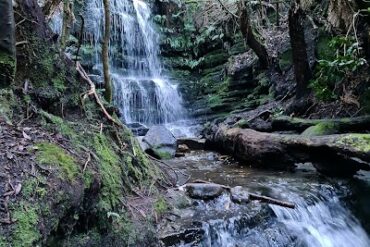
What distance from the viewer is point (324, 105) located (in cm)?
870

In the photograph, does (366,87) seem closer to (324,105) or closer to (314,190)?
(324,105)

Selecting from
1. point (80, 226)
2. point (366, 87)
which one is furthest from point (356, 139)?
point (80, 226)

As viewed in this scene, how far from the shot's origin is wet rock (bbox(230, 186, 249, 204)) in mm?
4832

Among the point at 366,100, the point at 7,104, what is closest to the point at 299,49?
the point at 366,100

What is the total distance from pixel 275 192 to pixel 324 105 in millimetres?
4086

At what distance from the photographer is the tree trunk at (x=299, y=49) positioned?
8.74 metres

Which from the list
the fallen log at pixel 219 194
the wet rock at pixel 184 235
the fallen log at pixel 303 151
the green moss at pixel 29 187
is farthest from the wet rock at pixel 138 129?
the green moss at pixel 29 187

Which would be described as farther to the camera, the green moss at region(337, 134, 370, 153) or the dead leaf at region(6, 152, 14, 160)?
the green moss at region(337, 134, 370, 153)

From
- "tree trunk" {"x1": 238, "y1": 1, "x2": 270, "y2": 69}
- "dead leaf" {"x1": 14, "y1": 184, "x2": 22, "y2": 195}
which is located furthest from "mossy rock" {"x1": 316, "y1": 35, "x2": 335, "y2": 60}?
"dead leaf" {"x1": 14, "y1": 184, "x2": 22, "y2": 195}

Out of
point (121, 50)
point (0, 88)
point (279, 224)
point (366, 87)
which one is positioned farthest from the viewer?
point (121, 50)

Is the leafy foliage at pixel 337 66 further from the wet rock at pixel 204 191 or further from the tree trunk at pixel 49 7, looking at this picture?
the tree trunk at pixel 49 7

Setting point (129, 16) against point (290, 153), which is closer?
point (290, 153)

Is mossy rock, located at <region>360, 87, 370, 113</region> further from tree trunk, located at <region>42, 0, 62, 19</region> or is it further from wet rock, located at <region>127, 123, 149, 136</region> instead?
wet rock, located at <region>127, 123, 149, 136</region>

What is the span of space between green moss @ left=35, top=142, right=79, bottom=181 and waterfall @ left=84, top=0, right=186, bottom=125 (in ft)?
34.2
